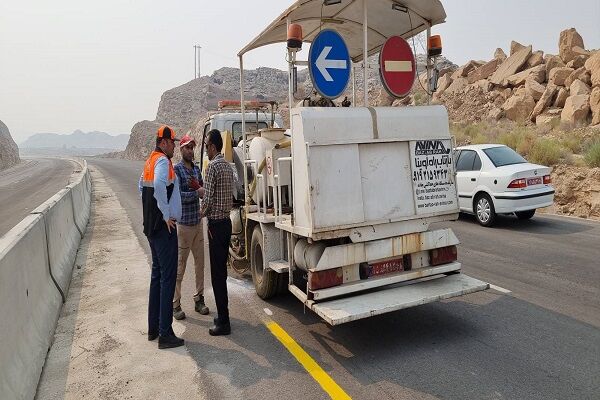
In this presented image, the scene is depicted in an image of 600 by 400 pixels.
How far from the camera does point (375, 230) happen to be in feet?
15.2

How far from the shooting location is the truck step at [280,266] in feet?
16.6

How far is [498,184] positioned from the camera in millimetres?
9602

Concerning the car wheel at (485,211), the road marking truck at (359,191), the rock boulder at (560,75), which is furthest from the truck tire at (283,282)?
the rock boulder at (560,75)

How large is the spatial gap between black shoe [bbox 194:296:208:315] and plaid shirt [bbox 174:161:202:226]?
0.97 metres

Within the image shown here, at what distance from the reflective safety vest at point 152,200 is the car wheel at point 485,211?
7.51 meters

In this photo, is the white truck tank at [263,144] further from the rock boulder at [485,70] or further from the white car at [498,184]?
the rock boulder at [485,70]

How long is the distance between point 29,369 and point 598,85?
2381 cm

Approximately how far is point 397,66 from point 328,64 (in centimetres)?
91

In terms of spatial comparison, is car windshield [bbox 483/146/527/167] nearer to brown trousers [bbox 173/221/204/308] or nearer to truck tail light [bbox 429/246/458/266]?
truck tail light [bbox 429/246/458/266]

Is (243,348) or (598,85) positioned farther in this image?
(598,85)

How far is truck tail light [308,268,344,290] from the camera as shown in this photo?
4.36m

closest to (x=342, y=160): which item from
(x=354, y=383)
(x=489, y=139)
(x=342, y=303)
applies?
(x=342, y=303)

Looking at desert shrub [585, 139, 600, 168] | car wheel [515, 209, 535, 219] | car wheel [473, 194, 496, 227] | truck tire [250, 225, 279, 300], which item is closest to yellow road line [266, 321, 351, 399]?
truck tire [250, 225, 279, 300]

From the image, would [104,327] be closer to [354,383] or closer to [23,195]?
[354,383]
